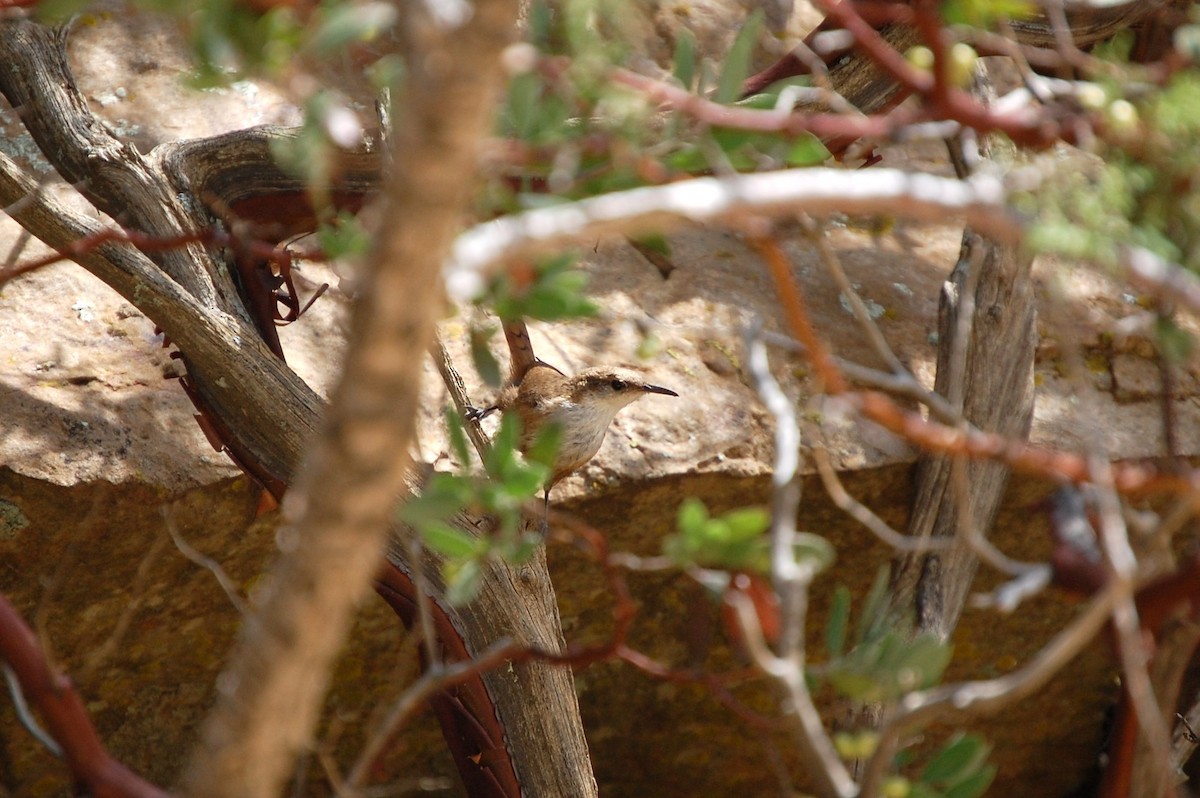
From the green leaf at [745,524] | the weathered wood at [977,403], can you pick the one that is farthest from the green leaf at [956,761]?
the weathered wood at [977,403]

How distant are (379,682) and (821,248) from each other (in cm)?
240

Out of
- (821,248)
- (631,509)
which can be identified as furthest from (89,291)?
(821,248)

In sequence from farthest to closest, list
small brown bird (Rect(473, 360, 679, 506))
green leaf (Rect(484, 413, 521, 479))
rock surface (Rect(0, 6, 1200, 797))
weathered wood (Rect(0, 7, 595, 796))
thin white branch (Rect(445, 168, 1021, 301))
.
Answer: small brown bird (Rect(473, 360, 679, 506))
rock surface (Rect(0, 6, 1200, 797))
weathered wood (Rect(0, 7, 595, 796))
green leaf (Rect(484, 413, 521, 479))
thin white branch (Rect(445, 168, 1021, 301))

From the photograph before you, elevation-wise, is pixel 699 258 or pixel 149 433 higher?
pixel 149 433

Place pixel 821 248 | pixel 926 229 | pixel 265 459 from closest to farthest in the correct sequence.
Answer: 1. pixel 821 248
2. pixel 265 459
3. pixel 926 229

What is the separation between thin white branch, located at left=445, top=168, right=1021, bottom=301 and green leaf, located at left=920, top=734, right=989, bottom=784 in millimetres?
709

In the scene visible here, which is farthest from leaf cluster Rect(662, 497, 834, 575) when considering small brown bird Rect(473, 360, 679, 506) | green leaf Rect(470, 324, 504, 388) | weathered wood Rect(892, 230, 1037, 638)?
weathered wood Rect(892, 230, 1037, 638)

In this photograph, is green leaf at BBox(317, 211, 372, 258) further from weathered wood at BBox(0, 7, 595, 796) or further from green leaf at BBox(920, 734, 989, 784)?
weathered wood at BBox(0, 7, 595, 796)

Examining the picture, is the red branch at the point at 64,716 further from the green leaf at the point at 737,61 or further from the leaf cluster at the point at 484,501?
the green leaf at the point at 737,61

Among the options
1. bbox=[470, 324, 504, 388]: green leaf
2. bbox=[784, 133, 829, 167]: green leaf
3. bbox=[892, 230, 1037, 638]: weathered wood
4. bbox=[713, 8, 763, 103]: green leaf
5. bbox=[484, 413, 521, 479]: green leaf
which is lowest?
bbox=[892, 230, 1037, 638]: weathered wood

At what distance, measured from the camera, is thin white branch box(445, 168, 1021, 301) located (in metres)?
1.18

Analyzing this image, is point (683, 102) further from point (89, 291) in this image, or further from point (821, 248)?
point (89, 291)

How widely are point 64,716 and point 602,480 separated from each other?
1.89 metres

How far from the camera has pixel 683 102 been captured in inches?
58.5
